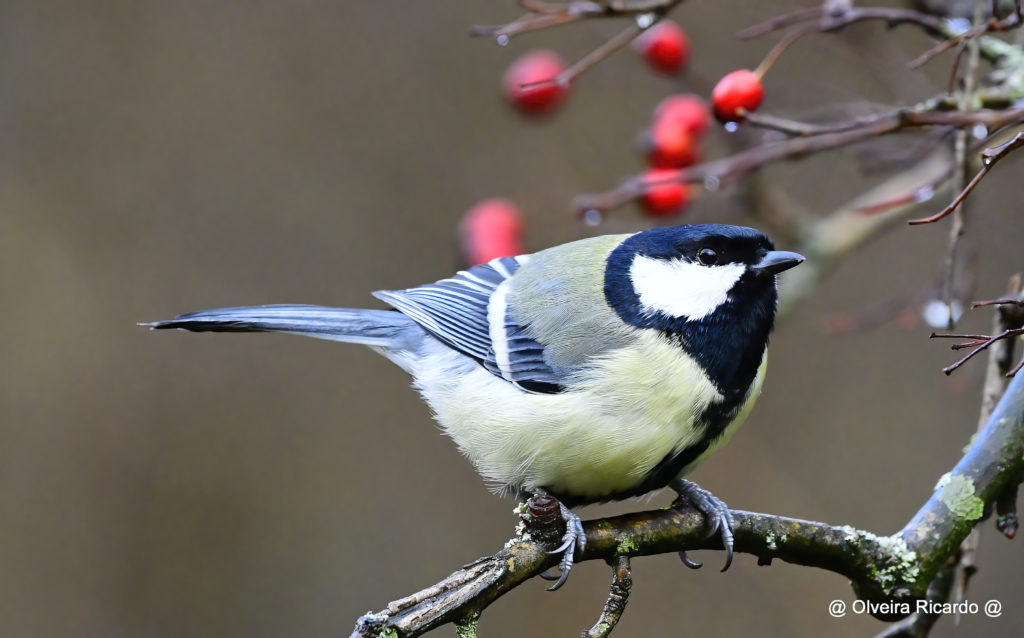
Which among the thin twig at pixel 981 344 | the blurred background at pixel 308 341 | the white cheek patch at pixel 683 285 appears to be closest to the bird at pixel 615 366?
the white cheek patch at pixel 683 285

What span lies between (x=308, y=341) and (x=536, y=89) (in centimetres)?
137

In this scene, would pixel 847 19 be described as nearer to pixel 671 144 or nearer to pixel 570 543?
pixel 671 144

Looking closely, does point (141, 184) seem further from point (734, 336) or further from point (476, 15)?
point (734, 336)

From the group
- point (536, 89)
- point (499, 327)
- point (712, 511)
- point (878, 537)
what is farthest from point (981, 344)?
point (536, 89)

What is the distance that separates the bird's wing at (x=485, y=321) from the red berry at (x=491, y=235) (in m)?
0.02

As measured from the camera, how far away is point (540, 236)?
224 cm

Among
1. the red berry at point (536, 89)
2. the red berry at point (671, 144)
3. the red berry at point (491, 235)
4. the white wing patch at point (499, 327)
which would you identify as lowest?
the white wing patch at point (499, 327)

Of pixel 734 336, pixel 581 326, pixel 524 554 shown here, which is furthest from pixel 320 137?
pixel 524 554

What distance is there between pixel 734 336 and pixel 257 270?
1.69 metres

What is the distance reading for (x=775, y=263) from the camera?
4.15 feet

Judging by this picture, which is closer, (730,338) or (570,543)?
(570,543)

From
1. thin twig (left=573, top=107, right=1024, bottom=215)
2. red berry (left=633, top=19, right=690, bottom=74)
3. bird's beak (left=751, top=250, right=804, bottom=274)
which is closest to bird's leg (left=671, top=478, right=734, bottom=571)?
bird's beak (left=751, top=250, right=804, bottom=274)

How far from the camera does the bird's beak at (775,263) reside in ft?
4.11

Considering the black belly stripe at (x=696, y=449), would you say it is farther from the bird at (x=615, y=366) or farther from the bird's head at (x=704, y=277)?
the bird's head at (x=704, y=277)
